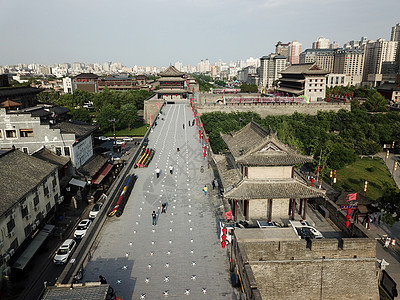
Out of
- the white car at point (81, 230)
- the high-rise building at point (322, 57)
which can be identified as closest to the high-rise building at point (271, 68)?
the high-rise building at point (322, 57)

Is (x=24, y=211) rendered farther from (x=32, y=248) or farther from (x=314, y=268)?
(x=314, y=268)

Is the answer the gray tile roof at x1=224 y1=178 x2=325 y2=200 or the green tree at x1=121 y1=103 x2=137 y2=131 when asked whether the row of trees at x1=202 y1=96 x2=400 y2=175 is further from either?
the gray tile roof at x1=224 y1=178 x2=325 y2=200

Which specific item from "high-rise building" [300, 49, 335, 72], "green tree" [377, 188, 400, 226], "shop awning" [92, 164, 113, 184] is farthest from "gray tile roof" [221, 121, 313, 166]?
"high-rise building" [300, 49, 335, 72]

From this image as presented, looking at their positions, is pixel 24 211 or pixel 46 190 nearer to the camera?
pixel 24 211

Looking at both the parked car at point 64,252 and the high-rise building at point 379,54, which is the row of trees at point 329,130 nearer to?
the parked car at point 64,252

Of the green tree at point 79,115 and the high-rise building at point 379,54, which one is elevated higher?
the high-rise building at point 379,54

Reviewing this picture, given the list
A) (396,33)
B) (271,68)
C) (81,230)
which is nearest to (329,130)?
(81,230)

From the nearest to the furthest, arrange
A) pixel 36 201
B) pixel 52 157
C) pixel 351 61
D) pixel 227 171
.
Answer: pixel 36 201 < pixel 227 171 < pixel 52 157 < pixel 351 61
